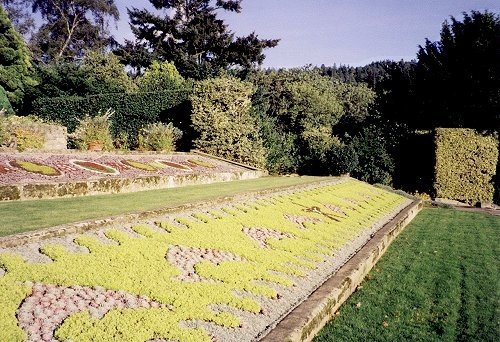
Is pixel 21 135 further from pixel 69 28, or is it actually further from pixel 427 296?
pixel 69 28

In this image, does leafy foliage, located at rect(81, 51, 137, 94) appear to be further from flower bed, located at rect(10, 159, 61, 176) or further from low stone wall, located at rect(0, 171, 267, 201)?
flower bed, located at rect(10, 159, 61, 176)

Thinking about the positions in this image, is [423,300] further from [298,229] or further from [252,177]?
[252,177]

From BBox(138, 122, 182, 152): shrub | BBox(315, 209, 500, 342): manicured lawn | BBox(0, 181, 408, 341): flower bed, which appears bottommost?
BBox(315, 209, 500, 342): manicured lawn

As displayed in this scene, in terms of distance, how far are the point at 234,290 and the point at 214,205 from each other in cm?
379

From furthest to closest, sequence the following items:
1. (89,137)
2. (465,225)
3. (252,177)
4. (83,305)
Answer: (252,177)
(89,137)
(465,225)
(83,305)

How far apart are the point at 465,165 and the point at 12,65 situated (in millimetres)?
34031

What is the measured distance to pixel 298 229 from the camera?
837cm

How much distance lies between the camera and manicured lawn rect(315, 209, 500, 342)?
486 centimetres

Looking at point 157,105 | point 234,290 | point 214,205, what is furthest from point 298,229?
point 157,105

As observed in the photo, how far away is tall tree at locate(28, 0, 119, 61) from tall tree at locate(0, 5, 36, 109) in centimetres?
1253

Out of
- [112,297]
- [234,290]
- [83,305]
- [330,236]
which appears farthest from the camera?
[330,236]

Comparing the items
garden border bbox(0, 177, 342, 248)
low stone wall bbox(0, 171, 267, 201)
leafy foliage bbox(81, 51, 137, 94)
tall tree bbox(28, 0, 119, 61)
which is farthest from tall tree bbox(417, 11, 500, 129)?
tall tree bbox(28, 0, 119, 61)

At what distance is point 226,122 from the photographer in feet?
66.5

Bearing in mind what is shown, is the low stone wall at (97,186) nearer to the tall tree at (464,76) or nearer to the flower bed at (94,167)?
the flower bed at (94,167)
